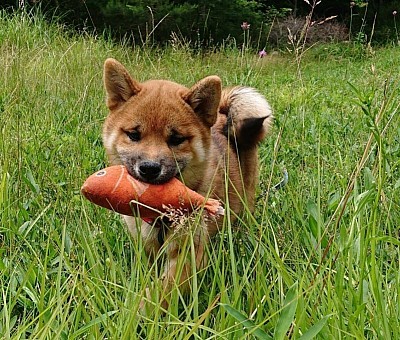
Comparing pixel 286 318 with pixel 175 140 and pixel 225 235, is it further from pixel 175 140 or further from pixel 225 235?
pixel 175 140

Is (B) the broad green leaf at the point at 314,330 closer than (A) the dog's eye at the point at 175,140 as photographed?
Yes

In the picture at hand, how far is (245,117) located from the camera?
3.20 m

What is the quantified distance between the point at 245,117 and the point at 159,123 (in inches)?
A: 27.4

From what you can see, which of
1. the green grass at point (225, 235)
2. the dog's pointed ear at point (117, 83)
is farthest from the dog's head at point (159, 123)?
the green grass at point (225, 235)

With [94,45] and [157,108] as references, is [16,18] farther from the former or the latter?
[157,108]

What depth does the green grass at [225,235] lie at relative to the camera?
162 centimetres

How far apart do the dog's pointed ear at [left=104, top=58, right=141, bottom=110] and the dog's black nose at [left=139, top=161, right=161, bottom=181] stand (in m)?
0.51

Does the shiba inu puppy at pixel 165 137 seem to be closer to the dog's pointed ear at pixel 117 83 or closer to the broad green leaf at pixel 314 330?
the dog's pointed ear at pixel 117 83

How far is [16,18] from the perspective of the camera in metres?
8.12

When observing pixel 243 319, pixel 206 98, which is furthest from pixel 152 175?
pixel 243 319

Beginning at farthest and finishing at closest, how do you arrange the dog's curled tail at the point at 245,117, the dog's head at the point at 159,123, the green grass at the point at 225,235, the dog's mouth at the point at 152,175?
the dog's curled tail at the point at 245,117 < the dog's head at the point at 159,123 < the dog's mouth at the point at 152,175 < the green grass at the point at 225,235

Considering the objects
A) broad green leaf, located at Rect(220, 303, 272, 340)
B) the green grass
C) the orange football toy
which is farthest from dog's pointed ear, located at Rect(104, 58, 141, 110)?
broad green leaf, located at Rect(220, 303, 272, 340)

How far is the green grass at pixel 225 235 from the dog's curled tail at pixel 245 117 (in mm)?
200

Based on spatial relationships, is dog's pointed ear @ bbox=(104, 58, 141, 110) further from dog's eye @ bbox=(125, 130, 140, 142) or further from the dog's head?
dog's eye @ bbox=(125, 130, 140, 142)
